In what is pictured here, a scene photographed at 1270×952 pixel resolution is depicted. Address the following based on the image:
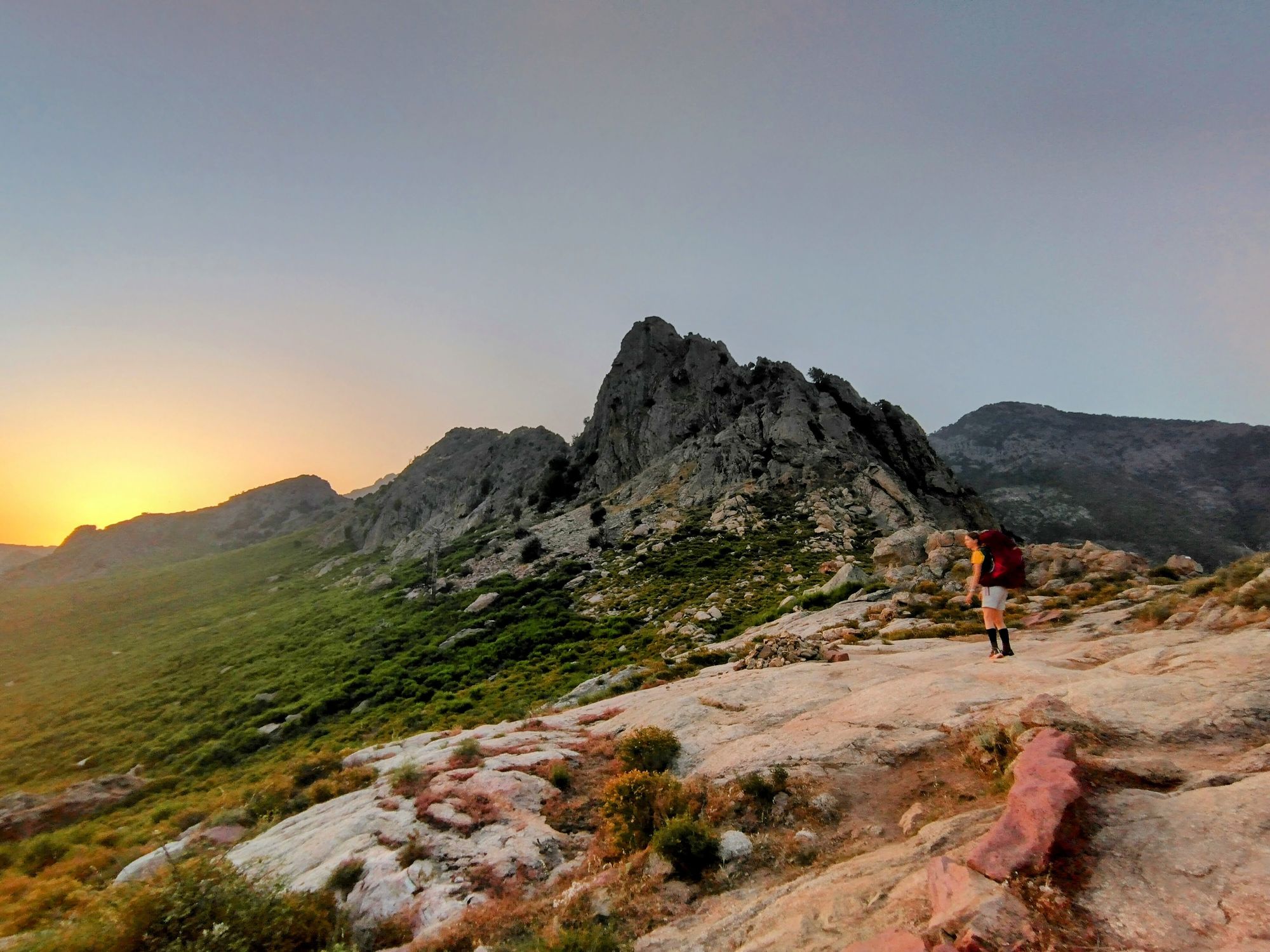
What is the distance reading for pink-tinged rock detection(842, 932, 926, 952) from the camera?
438 centimetres

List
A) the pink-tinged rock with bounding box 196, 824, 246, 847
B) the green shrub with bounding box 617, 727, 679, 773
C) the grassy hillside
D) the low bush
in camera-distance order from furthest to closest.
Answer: the grassy hillside → the pink-tinged rock with bounding box 196, 824, 246, 847 → the green shrub with bounding box 617, 727, 679, 773 → the low bush

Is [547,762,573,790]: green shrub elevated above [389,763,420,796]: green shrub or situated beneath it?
elevated above

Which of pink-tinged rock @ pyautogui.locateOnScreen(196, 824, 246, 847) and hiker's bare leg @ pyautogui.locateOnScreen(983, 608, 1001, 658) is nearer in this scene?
pink-tinged rock @ pyautogui.locateOnScreen(196, 824, 246, 847)

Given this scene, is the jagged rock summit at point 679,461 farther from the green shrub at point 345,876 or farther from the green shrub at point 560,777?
the green shrub at point 345,876

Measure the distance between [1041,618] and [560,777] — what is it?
15770mm

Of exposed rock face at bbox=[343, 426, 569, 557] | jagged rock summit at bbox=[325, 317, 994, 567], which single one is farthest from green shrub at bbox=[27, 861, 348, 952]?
exposed rock face at bbox=[343, 426, 569, 557]

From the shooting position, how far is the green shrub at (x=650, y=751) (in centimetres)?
1091

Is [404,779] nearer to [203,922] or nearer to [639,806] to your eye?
[203,922]

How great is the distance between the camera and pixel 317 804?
1270 centimetres

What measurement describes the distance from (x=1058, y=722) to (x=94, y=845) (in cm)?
2414

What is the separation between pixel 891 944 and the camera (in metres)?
4.52

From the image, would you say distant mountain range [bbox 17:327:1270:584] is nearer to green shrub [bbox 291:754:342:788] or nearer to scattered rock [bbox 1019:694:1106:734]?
scattered rock [bbox 1019:694:1106:734]

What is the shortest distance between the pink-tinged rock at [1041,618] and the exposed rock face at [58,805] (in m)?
32.2

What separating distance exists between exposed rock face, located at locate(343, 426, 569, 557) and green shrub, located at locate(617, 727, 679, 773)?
81.6 meters
